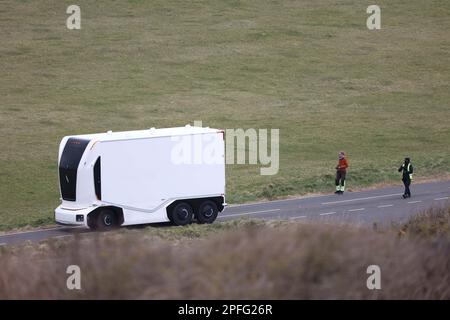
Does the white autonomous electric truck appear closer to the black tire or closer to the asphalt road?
the black tire

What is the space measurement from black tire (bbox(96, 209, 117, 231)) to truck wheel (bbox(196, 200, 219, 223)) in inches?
104

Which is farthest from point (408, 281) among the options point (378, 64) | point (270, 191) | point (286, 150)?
point (378, 64)

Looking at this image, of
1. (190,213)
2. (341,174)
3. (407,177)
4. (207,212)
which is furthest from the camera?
(341,174)

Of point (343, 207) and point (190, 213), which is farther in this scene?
point (343, 207)

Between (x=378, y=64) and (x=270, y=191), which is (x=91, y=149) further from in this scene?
(x=378, y=64)

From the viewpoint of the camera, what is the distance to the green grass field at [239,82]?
37.2 meters

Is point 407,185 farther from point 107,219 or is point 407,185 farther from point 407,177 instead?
point 107,219

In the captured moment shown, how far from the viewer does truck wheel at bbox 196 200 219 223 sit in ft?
86.5

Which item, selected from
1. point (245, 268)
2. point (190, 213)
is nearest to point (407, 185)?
point (190, 213)

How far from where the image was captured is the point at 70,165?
82.8 feet

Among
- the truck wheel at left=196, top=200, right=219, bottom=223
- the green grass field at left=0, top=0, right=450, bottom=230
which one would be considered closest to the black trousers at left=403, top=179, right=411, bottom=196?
the green grass field at left=0, top=0, right=450, bottom=230

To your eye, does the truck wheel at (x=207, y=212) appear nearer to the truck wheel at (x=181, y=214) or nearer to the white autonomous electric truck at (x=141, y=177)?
the white autonomous electric truck at (x=141, y=177)

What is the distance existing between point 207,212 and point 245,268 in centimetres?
1475

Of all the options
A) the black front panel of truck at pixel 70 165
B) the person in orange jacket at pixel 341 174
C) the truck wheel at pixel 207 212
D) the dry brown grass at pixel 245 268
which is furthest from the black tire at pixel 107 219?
the dry brown grass at pixel 245 268
